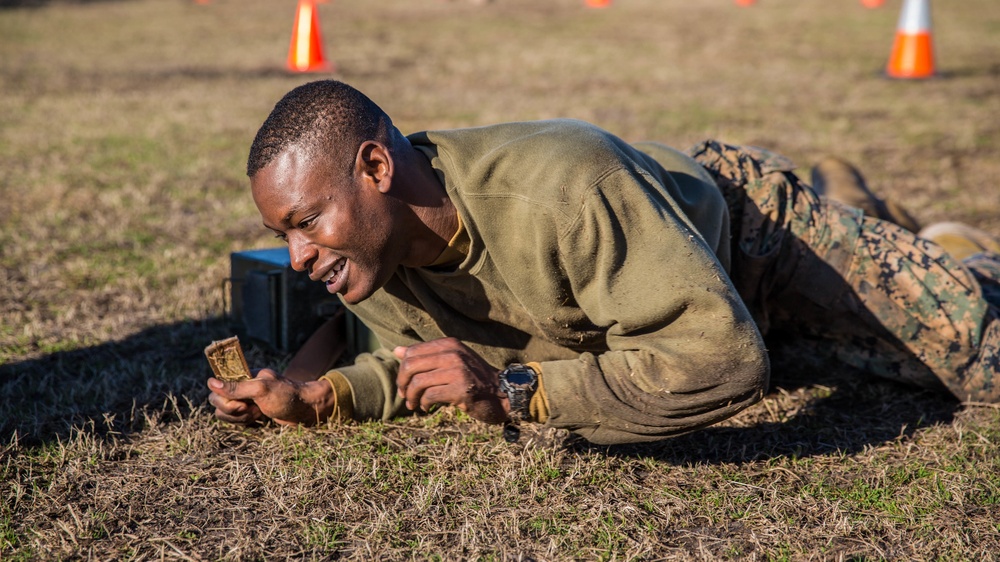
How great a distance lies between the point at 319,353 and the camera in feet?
12.0

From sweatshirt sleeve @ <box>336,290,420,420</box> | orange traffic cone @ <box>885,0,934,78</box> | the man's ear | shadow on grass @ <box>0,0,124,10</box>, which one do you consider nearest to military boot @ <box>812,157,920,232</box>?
sweatshirt sleeve @ <box>336,290,420,420</box>

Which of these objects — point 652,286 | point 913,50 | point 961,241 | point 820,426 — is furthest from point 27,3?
point 652,286

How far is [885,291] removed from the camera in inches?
135

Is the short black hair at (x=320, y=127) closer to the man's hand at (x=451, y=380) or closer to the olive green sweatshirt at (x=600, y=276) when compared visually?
the olive green sweatshirt at (x=600, y=276)

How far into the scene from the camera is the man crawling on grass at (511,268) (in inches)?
98.6

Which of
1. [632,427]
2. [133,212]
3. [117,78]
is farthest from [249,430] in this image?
[117,78]

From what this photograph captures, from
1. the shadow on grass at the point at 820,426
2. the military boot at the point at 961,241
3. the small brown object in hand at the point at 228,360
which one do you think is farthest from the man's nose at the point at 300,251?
the military boot at the point at 961,241

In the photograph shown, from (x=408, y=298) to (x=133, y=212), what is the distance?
3.35 metres

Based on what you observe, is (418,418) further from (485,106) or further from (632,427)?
(485,106)

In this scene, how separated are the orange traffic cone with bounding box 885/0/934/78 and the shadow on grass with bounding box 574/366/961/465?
769 centimetres

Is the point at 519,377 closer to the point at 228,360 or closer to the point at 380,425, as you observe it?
the point at 380,425

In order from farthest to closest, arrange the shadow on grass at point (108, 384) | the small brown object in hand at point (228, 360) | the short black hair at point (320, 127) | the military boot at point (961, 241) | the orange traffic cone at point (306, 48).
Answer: the orange traffic cone at point (306, 48), the military boot at point (961, 241), the shadow on grass at point (108, 384), the small brown object in hand at point (228, 360), the short black hair at point (320, 127)

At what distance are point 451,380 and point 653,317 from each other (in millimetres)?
570

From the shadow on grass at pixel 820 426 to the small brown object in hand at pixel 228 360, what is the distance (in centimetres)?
110
